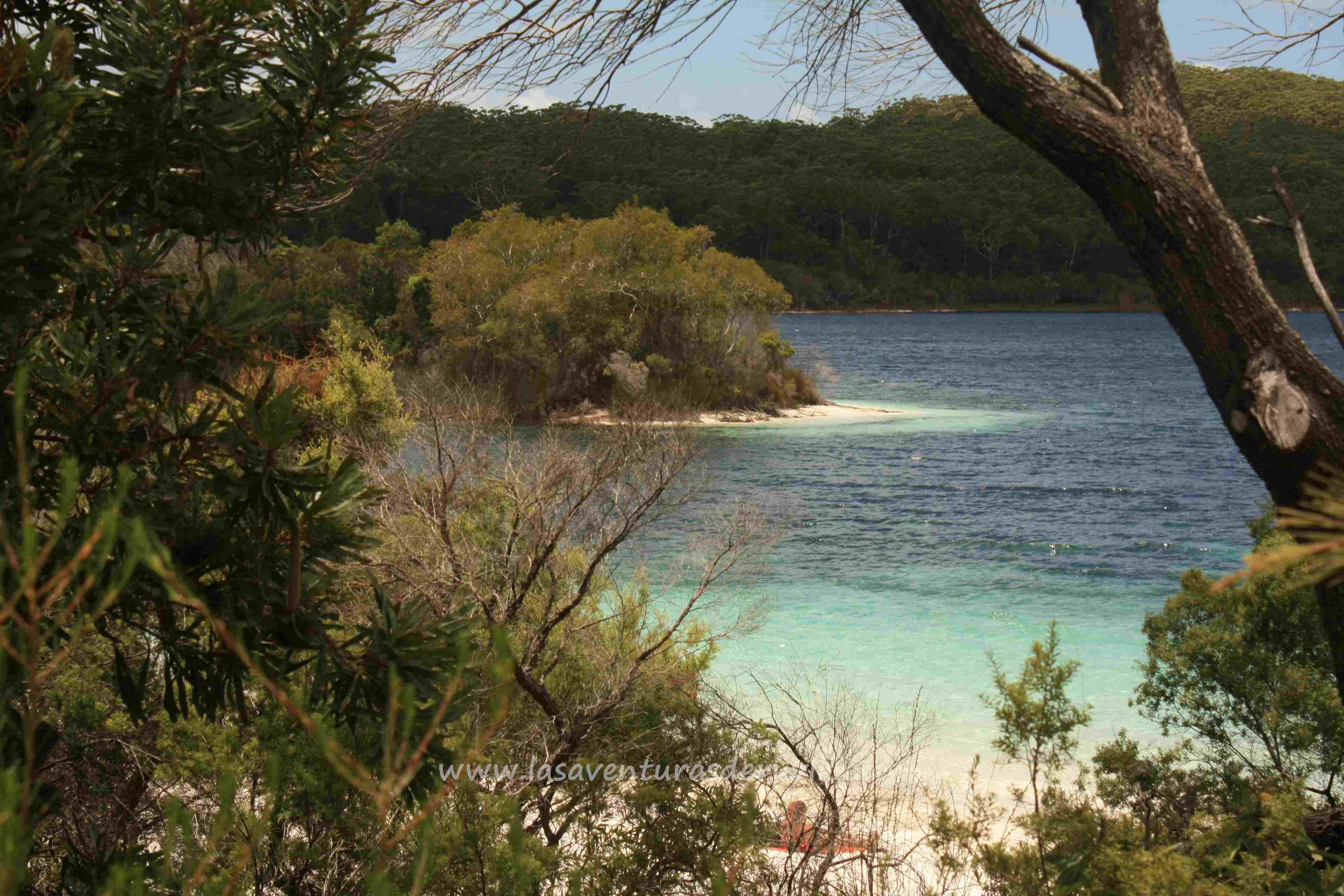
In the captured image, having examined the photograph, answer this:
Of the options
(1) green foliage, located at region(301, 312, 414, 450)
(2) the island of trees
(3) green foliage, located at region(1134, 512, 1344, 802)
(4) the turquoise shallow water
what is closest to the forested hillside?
(4) the turquoise shallow water

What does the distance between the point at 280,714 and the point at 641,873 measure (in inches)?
79.7

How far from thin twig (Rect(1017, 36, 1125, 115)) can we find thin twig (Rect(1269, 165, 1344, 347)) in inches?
18.9

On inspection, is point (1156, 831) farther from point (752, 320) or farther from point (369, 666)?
point (752, 320)

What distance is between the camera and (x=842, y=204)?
117 meters

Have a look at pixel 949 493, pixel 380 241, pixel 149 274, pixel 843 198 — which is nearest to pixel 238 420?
pixel 149 274

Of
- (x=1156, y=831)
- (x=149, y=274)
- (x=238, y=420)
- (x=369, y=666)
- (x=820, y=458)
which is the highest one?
(x=149, y=274)

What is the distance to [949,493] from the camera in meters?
29.9

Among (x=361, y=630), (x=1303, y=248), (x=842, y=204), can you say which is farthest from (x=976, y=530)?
(x=842, y=204)

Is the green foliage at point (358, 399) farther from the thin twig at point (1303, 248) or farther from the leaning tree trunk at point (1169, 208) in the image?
the thin twig at point (1303, 248)

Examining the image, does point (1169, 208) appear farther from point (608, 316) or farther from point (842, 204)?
point (842, 204)

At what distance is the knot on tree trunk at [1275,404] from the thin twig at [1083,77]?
34.7 inches

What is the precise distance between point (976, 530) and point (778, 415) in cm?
1835

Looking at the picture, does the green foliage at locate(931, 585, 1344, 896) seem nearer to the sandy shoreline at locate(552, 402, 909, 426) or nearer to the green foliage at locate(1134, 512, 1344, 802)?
the green foliage at locate(1134, 512, 1344, 802)

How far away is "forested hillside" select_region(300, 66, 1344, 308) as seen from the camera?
259 feet
